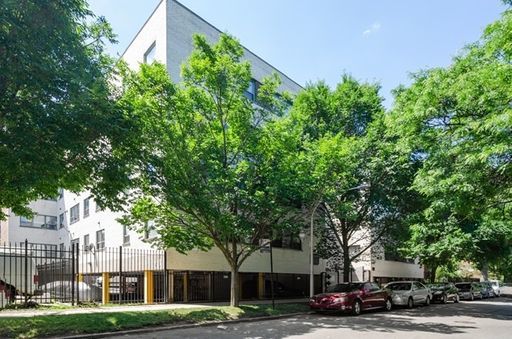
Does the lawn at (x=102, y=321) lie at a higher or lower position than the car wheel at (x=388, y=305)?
higher

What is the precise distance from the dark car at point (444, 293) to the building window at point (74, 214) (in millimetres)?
26907

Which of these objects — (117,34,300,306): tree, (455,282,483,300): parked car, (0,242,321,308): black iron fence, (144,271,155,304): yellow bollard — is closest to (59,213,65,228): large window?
(0,242,321,308): black iron fence

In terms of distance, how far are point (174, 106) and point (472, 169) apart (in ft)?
34.5

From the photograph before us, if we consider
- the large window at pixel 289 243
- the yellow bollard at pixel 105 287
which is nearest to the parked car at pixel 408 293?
the large window at pixel 289 243

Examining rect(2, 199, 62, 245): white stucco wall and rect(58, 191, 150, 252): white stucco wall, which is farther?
rect(2, 199, 62, 245): white stucco wall

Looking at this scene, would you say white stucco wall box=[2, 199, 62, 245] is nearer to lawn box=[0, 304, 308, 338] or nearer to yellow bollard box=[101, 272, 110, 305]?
yellow bollard box=[101, 272, 110, 305]

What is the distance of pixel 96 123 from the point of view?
12.1 m

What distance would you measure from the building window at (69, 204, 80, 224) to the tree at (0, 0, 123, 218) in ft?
87.9

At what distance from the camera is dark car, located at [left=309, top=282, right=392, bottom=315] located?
67.2 feet

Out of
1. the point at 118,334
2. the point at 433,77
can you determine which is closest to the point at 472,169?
the point at 433,77

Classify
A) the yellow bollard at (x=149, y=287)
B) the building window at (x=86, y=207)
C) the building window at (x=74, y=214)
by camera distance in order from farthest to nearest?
the building window at (x=74, y=214)
the building window at (x=86, y=207)
the yellow bollard at (x=149, y=287)

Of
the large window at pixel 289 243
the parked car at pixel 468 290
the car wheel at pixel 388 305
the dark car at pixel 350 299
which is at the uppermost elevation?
the large window at pixel 289 243

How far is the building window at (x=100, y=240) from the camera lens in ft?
100

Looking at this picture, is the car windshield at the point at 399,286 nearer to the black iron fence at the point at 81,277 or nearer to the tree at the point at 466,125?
the tree at the point at 466,125
